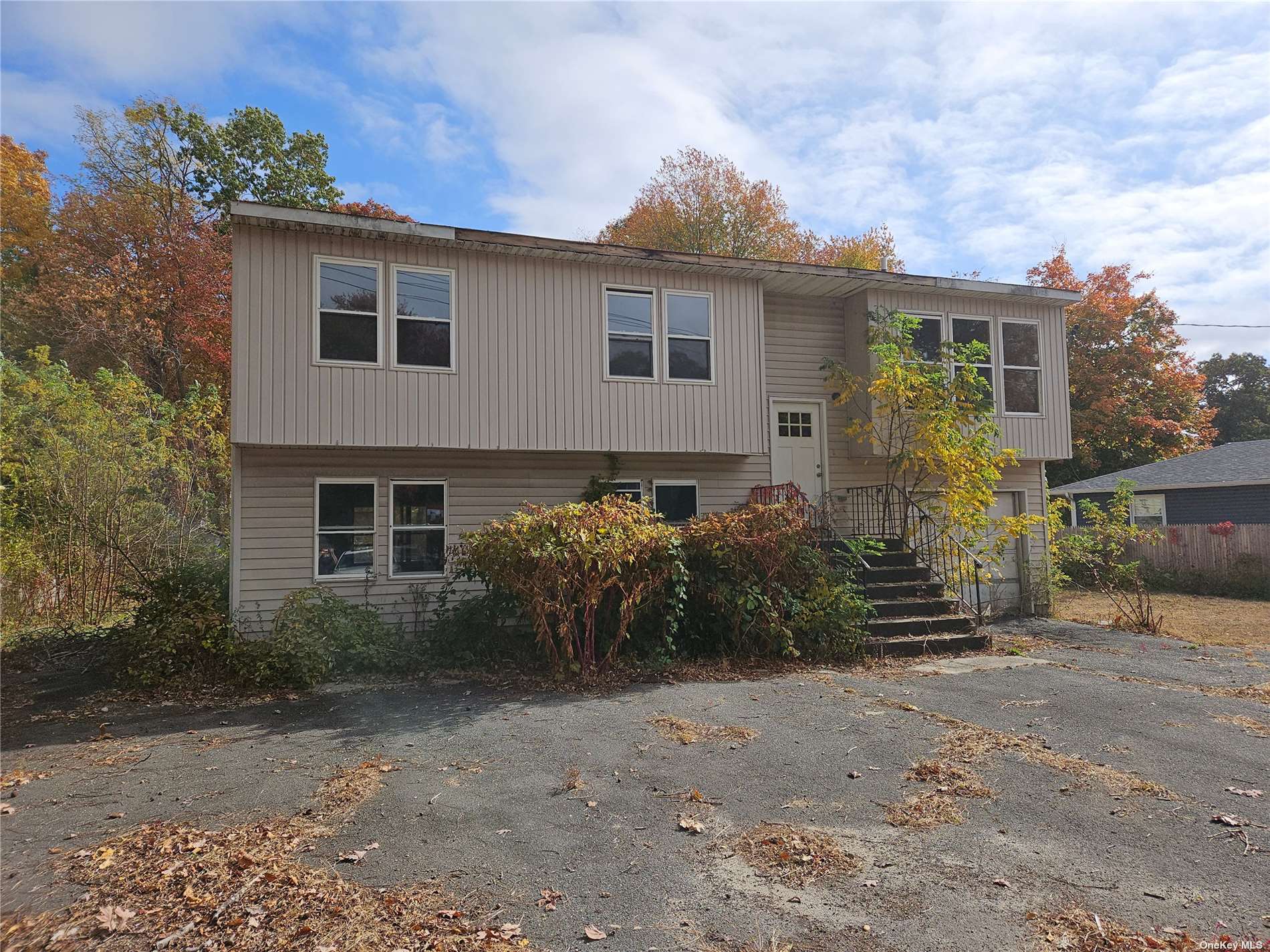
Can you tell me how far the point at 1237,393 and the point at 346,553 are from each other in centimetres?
4676

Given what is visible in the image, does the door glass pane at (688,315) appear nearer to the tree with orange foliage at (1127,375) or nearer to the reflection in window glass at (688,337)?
the reflection in window glass at (688,337)

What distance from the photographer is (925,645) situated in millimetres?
9930

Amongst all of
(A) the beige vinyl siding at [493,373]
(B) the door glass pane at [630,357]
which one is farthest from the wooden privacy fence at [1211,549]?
(B) the door glass pane at [630,357]

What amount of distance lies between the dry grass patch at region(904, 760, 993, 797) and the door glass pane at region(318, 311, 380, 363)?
311 inches

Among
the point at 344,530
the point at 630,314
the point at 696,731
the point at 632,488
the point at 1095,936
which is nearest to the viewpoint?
the point at 1095,936

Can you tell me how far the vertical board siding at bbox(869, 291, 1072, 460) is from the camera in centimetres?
1345

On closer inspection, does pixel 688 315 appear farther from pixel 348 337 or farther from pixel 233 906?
pixel 233 906

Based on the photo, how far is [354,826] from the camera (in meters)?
4.48

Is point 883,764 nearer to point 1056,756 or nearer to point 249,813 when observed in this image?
point 1056,756

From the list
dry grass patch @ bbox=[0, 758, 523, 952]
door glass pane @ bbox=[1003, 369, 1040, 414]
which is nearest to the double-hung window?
door glass pane @ bbox=[1003, 369, 1040, 414]

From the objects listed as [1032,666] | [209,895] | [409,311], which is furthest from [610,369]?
[209,895]

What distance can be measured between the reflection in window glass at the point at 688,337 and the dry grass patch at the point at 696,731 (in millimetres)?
5829

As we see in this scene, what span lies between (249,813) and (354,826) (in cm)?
77

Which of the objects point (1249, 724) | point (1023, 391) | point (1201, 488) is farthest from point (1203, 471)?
point (1249, 724)
